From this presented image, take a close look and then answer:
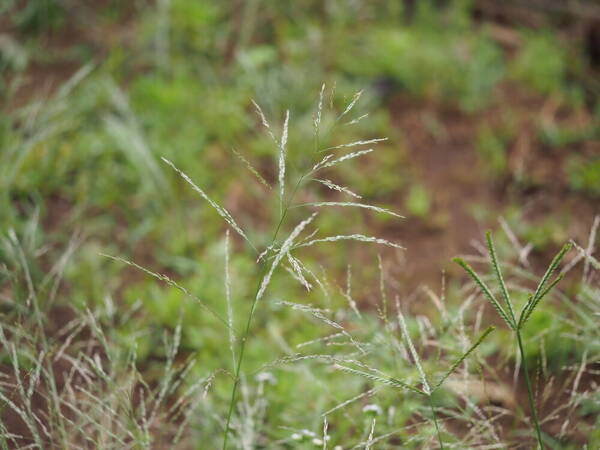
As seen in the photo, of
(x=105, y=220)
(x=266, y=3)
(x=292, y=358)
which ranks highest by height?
(x=266, y=3)

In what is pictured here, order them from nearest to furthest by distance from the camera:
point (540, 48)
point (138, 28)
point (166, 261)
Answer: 1. point (166, 261)
2. point (138, 28)
3. point (540, 48)

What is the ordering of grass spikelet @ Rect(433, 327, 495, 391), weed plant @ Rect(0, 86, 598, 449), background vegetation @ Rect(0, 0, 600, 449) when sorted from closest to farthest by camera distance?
1. grass spikelet @ Rect(433, 327, 495, 391)
2. weed plant @ Rect(0, 86, 598, 449)
3. background vegetation @ Rect(0, 0, 600, 449)

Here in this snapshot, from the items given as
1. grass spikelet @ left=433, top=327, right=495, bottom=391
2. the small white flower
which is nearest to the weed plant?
the small white flower

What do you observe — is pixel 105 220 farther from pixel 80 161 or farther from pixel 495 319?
Answer: pixel 495 319

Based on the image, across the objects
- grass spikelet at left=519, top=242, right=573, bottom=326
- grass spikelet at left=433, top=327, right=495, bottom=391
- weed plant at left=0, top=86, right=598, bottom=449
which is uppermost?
grass spikelet at left=519, top=242, right=573, bottom=326

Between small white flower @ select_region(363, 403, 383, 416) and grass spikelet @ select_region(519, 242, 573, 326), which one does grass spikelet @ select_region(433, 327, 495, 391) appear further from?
small white flower @ select_region(363, 403, 383, 416)

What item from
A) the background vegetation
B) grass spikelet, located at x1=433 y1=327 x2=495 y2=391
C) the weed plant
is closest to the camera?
grass spikelet, located at x1=433 y1=327 x2=495 y2=391

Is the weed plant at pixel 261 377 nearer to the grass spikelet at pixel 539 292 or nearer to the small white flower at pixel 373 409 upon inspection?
the small white flower at pixel 373 409

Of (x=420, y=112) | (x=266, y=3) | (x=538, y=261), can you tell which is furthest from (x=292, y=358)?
(x=266, y=3)
